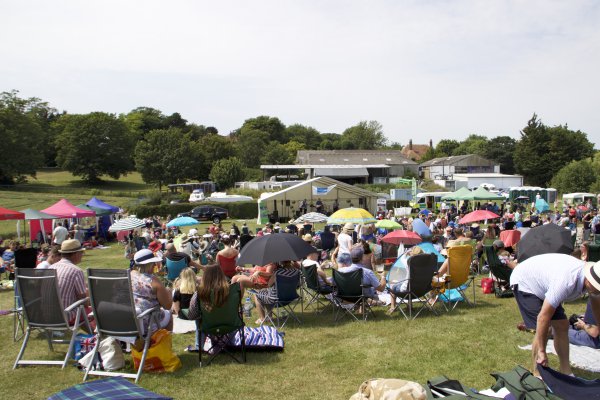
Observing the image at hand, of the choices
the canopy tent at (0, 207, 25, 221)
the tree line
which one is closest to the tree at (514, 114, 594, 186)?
the tree line

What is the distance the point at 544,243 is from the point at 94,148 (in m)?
62.4

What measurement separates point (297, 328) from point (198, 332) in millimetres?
1716

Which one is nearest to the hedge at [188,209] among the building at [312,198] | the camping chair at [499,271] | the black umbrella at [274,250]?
the building at [312,198]

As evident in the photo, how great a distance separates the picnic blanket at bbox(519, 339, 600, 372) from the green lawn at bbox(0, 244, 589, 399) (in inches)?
8.7

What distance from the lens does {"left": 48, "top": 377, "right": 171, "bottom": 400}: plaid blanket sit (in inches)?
102

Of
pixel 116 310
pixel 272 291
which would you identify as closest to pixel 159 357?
pixel 116 310

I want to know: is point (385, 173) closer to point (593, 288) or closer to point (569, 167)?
point (569, 167)

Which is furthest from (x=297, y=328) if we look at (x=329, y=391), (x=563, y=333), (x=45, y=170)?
(x=45, y=170)

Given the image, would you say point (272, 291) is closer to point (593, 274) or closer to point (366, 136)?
point (593, 274)

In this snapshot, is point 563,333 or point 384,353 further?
point 384,353

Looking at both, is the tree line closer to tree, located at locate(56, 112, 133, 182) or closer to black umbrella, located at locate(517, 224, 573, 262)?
tree, located at locate(56, 112, 133, 182)

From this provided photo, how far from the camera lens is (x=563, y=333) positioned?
4.05 meters

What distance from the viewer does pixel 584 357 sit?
16.6 feet

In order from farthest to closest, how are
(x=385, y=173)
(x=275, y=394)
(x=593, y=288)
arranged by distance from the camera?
(x=385, y=173), (x=275, y=394), (x=593, y=288)
